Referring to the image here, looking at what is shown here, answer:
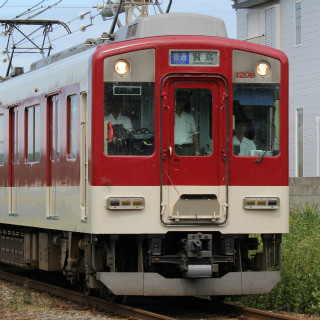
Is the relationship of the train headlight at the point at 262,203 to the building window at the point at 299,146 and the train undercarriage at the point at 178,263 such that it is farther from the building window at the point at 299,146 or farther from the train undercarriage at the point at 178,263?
the building window at the point at 299,146

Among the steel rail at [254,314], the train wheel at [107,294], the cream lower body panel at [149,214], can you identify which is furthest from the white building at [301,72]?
the cream lower body panel at [149,214]

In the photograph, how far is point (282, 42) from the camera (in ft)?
93.0

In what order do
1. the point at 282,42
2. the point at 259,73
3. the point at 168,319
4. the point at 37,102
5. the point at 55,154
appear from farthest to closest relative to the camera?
the point at 282,42 < the point at 37,102 < the point at 55,154 < the point at 259,73 < the point at 168,319

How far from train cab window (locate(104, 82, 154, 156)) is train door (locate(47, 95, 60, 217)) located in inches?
66.7

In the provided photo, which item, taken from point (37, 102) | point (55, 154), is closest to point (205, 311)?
point (55, 154)

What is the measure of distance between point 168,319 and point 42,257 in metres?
3.71

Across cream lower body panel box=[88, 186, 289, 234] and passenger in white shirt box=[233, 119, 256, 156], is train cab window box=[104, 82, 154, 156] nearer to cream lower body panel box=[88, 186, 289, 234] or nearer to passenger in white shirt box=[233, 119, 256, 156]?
cream lower body panel box=[88, 186, 289, 234]

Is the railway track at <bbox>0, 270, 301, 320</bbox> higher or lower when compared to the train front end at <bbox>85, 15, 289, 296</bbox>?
lower

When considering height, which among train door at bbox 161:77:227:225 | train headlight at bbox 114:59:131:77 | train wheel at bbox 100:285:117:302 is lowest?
train wheel at bbox 100:285:117:302

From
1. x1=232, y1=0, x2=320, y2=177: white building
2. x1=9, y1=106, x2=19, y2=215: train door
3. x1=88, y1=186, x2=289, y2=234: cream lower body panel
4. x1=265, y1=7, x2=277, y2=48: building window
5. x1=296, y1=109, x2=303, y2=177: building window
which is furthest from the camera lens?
x1=265, y1=7, x2=277, y2=48: building window

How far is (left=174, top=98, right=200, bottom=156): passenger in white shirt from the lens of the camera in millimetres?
11672

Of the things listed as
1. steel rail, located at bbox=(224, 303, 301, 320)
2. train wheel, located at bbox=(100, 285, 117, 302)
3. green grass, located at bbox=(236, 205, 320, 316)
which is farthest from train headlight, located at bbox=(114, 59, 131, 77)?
green grass, located at bbox=(236, 205, 320, 316)

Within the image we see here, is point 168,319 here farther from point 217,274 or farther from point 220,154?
point 220,154

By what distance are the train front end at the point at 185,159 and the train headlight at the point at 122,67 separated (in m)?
0.01
